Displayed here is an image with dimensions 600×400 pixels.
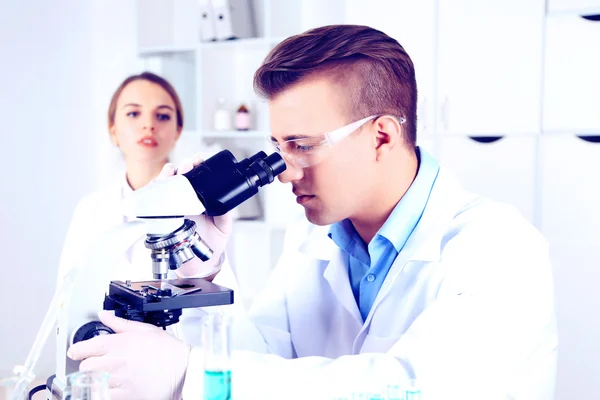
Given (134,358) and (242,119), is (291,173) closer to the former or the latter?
(134,358)

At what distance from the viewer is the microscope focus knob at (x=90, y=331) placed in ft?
3.51

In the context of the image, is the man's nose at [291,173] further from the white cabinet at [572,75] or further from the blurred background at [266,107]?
the white cabinet at [572,75]

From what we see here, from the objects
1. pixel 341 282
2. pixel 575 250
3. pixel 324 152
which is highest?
pixel 324 152

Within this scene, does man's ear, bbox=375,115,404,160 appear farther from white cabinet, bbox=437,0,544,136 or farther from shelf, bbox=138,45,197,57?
shelf, bbox=138,45,197,57

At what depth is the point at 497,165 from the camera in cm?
271

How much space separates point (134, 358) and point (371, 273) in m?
0.68

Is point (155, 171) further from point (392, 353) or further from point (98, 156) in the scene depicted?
point (392, 353)

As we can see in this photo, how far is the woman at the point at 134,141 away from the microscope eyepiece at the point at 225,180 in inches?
→ 59.4

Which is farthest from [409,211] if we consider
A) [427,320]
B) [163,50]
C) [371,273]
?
[163,50]

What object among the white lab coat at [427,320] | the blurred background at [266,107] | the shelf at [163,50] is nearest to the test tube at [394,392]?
the white lab coat at [427,320]

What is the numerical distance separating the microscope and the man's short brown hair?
441 mm

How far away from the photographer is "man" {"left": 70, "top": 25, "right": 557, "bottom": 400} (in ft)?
3.61

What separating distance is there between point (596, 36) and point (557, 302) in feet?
3.47

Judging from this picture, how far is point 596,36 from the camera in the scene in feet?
8.35
